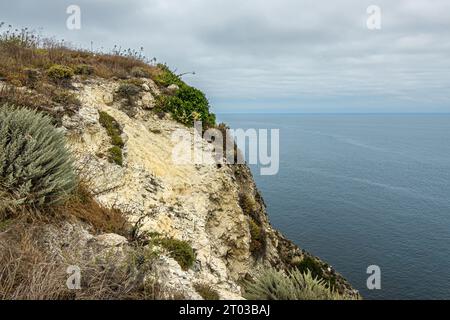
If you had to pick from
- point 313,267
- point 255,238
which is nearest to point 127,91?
point 255,238

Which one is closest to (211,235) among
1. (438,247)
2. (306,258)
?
(306,258)

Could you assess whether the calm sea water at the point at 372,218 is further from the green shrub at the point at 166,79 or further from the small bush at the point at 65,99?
the small bush at the point at 65,99

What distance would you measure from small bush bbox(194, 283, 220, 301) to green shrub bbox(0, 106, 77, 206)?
3.09m

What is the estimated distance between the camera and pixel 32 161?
714 centimetres

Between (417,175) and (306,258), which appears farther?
(417,175)

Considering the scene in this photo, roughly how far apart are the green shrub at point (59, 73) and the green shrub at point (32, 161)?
5812 mm

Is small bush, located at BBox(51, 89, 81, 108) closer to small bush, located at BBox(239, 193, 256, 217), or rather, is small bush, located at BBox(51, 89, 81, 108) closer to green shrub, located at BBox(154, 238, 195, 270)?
green shrub, located at BBox(154, 238, 195, 270)

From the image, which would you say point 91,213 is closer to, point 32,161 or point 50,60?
point 32,161

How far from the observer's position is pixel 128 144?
11.7 m

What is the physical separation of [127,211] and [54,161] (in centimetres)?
227

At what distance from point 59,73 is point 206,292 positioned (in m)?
10.6

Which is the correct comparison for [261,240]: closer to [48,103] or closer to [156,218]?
[156,218]

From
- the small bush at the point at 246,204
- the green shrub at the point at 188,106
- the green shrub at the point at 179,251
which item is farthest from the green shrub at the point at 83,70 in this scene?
the green shrub at the point at 179,251

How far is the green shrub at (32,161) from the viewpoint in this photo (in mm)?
6723
